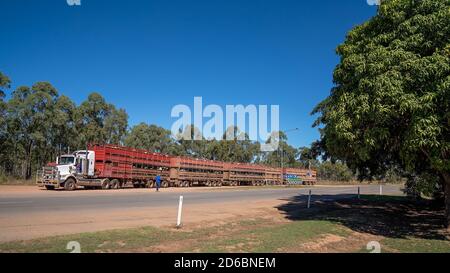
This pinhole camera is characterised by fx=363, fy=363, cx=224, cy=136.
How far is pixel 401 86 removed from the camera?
34.8 ft

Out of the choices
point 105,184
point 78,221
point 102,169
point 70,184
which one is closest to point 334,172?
point 105,184

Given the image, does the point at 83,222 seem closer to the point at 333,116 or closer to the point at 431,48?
the point at 333,116

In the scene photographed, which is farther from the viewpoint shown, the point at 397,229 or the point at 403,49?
the point at 397,229

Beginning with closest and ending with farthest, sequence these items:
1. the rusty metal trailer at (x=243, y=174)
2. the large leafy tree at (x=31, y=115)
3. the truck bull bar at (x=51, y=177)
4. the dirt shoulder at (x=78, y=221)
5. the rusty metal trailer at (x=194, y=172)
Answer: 1. the dirt shoulder at (x=78, y=221)
2. the truck bull bar at (x=51, y=177)
3. the rusty metal trailer at (x=194, y=172)
4. the large leafy tree at (x=31, y=115)
5. the rusty metal trailer at (x=243, y=174)

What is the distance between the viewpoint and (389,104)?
10773 mm

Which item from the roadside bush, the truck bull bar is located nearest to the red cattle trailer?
the truck bull bar

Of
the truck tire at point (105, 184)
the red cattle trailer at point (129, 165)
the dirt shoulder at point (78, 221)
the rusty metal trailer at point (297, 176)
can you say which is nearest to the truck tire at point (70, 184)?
the red cattle trailer at point (129, 165)

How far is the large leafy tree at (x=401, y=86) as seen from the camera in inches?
398

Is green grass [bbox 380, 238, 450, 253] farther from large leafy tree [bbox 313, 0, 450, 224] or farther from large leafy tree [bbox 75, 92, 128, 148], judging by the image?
large leafy tree [bbox 75, 92, 128, 148]

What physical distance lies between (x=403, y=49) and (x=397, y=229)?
687 cm

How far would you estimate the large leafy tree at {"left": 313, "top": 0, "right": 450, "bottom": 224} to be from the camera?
398 inches

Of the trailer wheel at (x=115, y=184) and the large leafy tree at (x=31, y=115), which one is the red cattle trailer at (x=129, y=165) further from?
the large leafy tree at (x=31, y=115)

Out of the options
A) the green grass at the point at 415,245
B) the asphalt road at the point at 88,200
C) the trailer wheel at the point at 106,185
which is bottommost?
the green grass at the point at 415,245
